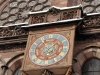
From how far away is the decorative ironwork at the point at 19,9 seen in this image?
51.6 feet

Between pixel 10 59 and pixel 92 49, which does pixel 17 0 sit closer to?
pixel 10 59

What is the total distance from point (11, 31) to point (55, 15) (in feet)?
7.72

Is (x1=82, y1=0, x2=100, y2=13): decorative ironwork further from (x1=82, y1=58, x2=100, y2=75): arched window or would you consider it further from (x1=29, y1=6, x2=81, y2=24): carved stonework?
(x1=82, y1=58, x2=100, y2=75): arched window

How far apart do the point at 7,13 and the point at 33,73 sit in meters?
5.55

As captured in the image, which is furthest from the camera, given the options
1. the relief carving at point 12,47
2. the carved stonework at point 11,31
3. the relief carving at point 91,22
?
the carved stonework at point 11,31

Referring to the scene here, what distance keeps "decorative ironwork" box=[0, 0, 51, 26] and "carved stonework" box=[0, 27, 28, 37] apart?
1.42 meters

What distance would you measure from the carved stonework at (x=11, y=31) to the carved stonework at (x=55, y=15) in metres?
0.93

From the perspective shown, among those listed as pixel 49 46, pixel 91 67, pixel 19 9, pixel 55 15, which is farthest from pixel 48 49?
pixel 19 9

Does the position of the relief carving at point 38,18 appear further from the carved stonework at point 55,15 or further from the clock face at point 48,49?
the clock face at point 48,49

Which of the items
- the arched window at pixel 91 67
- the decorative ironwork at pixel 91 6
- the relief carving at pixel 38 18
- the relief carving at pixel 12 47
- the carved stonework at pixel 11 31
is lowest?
the arched window at pixel 91 67

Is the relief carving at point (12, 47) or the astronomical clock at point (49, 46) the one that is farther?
the relief carving at point (12, 47)

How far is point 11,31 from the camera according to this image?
1409cm

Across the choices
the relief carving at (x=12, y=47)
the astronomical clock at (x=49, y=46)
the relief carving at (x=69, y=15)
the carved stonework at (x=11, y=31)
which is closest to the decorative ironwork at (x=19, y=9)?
the carved stonework at (x=11, y=31)

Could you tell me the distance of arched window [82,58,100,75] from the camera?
1200cm
